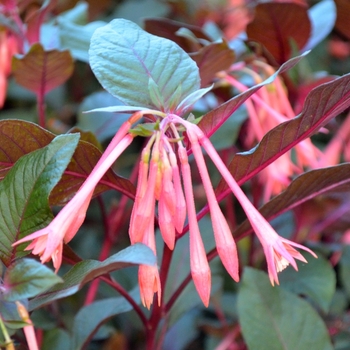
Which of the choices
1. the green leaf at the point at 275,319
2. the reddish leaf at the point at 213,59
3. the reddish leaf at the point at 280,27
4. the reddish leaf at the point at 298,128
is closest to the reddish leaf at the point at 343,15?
the reddish leaf at the point at 280,27

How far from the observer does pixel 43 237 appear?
395 millimetres

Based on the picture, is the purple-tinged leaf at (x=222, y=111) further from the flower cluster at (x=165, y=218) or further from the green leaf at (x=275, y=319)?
the green leaf at (x=275, y=319)

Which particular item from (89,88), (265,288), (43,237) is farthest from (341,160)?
(43,237)

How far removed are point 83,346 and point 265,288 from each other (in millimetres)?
273

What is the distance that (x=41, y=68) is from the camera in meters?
0.71

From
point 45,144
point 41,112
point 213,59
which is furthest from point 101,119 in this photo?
point 45,144

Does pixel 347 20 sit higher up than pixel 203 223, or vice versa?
pixel 347 20

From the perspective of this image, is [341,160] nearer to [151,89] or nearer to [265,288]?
[265,288]

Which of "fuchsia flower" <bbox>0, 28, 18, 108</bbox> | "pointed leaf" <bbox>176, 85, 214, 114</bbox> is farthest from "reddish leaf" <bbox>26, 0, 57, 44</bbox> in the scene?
"pointed leaf" <bbox>176, 85, 214, 114</bbox>

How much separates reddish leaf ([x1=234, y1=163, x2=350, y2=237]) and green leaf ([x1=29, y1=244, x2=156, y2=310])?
0.73 ft

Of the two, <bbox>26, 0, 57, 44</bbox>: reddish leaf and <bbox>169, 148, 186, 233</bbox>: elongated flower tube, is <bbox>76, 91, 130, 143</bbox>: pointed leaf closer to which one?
<bbox>26, 0, 57, 44</bbox>: reddish leaf

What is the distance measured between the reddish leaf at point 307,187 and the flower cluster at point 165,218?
124 mm

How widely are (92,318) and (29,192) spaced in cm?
29

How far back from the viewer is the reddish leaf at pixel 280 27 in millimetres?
732
